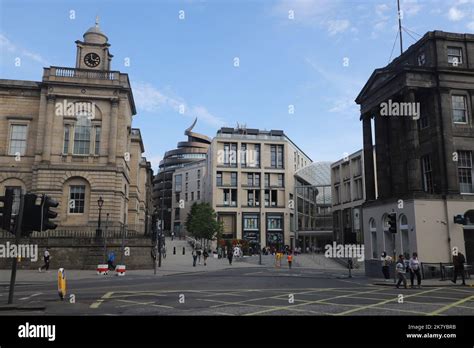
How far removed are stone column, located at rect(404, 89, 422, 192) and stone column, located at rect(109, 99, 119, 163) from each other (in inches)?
1110

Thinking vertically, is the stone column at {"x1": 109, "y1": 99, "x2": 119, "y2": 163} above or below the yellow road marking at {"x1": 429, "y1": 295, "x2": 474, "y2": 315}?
above

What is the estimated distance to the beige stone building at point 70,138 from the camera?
137 feet

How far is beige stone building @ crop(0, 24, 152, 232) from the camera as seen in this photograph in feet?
137

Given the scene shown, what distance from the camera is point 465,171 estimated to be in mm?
30203

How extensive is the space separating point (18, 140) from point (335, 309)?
4131cm

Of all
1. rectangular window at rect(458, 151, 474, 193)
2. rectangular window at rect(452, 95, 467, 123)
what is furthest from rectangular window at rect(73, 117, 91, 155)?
rectangular window at rect(458, 151, 474, 193)

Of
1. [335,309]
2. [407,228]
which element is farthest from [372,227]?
[335,309]

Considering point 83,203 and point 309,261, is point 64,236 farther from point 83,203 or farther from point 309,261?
point 309,261

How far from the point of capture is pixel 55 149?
42562mm

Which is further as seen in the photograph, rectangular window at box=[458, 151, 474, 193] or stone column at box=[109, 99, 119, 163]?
stone column at box=[109, 99, 119, 163]

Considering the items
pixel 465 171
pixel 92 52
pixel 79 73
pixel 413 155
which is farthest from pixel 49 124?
pixel 465 171

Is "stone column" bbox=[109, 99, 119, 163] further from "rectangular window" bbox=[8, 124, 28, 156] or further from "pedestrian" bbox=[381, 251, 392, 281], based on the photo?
"pedestrian" bbox=[381, 251, 392, 281]

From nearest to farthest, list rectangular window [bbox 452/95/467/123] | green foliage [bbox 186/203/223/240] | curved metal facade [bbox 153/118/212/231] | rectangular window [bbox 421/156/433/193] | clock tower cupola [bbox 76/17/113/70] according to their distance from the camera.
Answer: rectangular window [bbox 452/95/467/123] < rectangular window [bbox 421/156/433/193] < clock tower cupola [bbox 76/17/113/70] < green foliage [bbox 186/203/223/240] < curved metal facade [bbox 153/118/212/231]

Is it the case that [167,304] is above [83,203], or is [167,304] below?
below
